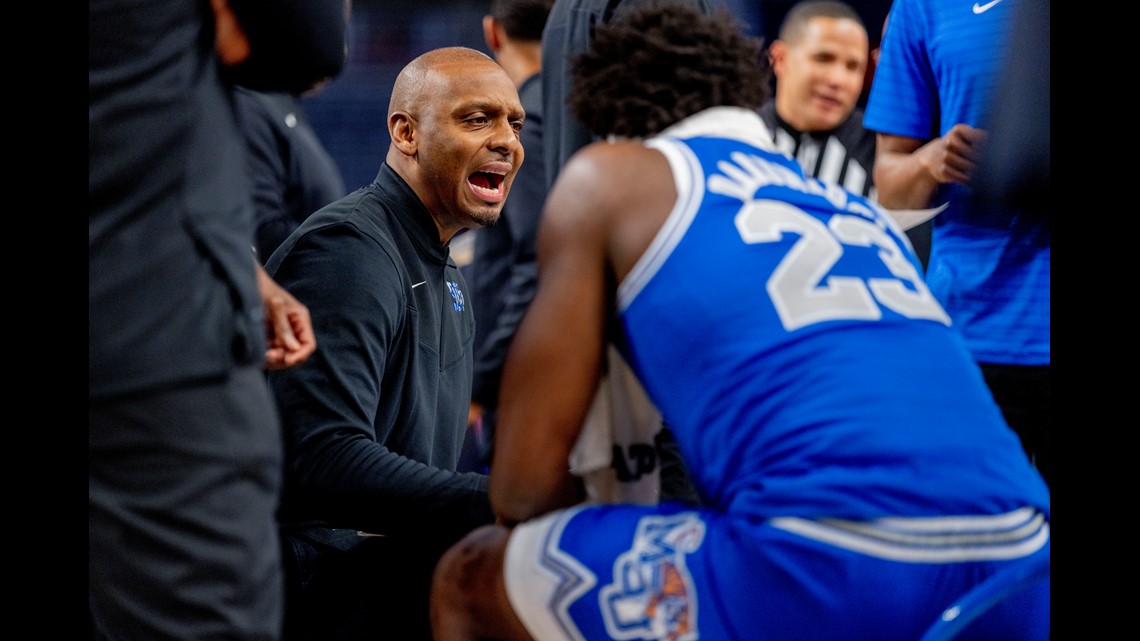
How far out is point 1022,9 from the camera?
2.22 metres

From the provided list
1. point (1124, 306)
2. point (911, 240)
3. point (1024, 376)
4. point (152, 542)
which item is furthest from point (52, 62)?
point (911, 240)

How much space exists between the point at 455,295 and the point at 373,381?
0.45 m

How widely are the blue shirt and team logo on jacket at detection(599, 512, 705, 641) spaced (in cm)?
105

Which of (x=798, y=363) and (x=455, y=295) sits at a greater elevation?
(x=798, y=363)

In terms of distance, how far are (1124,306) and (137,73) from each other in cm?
145

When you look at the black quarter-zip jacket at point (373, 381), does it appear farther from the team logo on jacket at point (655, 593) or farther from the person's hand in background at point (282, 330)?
the team logo on jacket at point (655, 593)

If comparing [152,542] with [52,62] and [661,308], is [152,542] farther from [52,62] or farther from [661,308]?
[661,308]

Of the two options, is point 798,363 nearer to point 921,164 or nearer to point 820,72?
point 921,164

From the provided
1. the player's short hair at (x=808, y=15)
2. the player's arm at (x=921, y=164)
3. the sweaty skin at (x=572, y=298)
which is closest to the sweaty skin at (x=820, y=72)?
the player's short hair at (x=808, y=15)

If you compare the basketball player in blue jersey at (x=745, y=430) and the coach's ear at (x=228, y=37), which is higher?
the coach's ear at (x=228, y=37)

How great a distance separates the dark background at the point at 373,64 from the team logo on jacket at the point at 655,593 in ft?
24.2

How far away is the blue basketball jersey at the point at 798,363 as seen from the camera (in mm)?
1581

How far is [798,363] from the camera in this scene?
63.3 inches

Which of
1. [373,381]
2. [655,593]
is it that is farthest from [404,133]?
[655,593]
